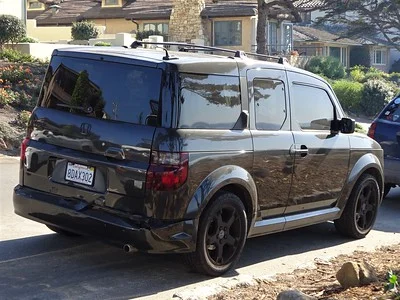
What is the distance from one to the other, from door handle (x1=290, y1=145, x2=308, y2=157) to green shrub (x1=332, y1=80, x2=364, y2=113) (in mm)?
23883

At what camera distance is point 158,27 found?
4697cm

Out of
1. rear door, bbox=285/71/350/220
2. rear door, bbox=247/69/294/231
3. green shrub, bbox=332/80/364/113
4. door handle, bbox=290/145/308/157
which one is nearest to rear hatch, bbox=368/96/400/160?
rear door, bbox=285/71/350/220

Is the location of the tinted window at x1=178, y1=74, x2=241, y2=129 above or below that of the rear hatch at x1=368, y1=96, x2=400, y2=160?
above

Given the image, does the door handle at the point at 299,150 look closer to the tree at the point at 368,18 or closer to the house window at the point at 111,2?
the tree at the point at 368,18

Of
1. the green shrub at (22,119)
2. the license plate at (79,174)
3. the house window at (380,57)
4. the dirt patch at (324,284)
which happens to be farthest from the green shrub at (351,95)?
the house window at (380,57)

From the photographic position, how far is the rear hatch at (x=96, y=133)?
634cm

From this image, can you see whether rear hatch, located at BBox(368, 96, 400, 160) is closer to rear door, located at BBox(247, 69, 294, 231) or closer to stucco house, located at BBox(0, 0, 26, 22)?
rear door, located at BBox(247, 69, 294, 231)

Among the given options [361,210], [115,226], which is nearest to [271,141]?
[115,226]

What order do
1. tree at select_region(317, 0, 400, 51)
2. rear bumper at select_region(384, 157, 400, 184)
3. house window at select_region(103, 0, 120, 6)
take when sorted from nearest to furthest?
1. rear bumper at select_region(384, 157, 400, 184)
2. tree at select_region(317, 0, 400, 51)
3. house window at select_region(103, 0, 120, 6)

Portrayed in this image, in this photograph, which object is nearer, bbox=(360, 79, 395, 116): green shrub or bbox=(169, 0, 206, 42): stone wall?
bbox=(360, 79, 395, 116): green shrub

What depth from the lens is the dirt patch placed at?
19.9 ft

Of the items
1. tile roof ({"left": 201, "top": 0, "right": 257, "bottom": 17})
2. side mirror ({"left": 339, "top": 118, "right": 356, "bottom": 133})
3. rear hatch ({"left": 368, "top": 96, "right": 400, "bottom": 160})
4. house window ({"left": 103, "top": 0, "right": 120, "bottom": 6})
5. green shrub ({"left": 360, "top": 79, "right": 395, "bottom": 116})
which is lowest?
green shrub ({"left": 360, "top": 79, "right": 395, "bottom": 116})

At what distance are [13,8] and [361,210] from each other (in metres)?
25.0

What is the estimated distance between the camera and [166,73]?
645 centimetres
